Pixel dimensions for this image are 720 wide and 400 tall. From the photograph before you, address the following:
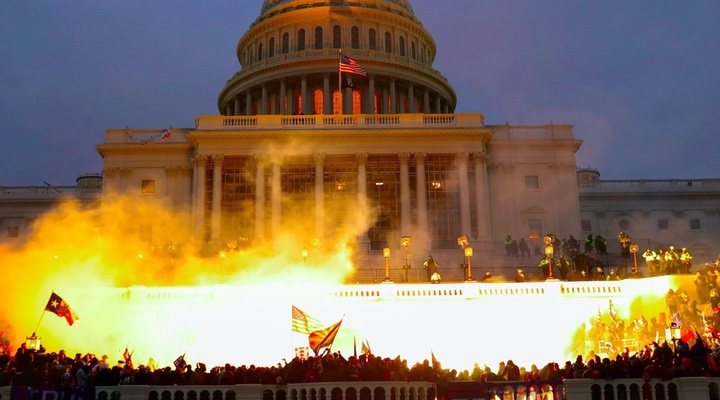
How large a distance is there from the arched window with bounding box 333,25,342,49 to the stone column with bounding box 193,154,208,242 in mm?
26501

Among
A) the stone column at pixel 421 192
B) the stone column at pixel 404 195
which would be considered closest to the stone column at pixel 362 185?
the stone column at pixel 404 195

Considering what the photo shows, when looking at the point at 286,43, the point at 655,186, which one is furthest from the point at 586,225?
the point at 286,43

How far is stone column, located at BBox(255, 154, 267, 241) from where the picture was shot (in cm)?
5581

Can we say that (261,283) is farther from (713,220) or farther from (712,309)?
(713,220)

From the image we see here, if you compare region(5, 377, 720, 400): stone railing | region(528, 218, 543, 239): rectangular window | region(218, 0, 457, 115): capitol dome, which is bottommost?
region(5, 377, 720, 400): stone railing

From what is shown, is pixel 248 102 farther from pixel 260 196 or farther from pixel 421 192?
pixel 421 192

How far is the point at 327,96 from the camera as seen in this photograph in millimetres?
76188

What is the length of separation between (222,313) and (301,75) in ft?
146

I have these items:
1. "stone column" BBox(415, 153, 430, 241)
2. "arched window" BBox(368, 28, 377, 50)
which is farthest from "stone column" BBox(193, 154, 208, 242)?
"arched window" BBox(368, 28, 377, 50)

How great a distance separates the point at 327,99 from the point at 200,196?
22544mm

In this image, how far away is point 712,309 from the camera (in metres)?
33.4

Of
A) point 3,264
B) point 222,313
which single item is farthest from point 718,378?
point 3,264

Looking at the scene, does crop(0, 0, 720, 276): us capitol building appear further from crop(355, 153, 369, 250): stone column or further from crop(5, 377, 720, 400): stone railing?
crop(5, 377, 720, 400): stone railing

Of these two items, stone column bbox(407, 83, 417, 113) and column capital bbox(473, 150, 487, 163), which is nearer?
column capital bbox(473, 150, 487, 163)
